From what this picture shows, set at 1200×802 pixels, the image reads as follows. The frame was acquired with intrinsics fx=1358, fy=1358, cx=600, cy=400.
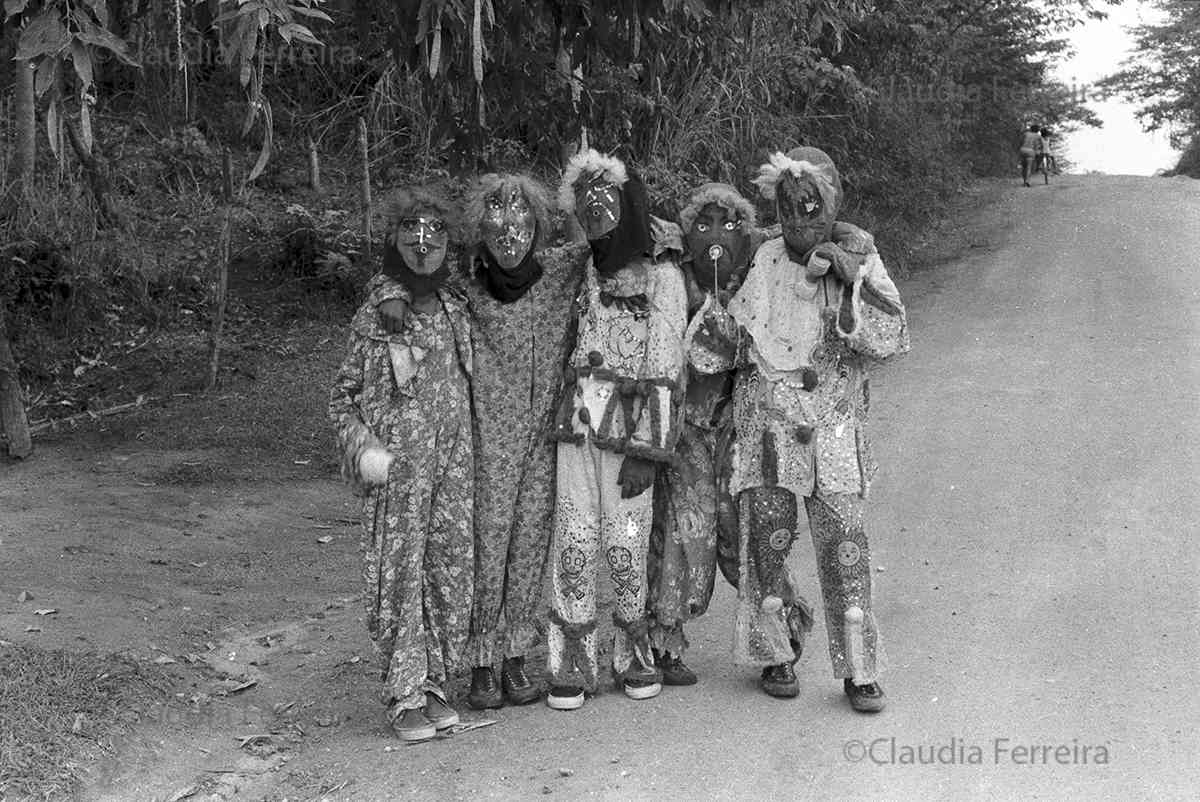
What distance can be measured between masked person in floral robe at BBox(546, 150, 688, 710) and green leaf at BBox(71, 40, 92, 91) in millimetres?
1723

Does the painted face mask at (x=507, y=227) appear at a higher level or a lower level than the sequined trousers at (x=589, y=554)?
higher

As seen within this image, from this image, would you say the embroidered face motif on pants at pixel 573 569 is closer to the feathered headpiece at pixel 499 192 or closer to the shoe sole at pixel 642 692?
the shoe sole at pixel 642 692

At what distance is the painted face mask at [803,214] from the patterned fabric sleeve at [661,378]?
0.45 metres

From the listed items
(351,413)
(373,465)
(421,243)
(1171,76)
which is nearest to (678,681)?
(373,465)

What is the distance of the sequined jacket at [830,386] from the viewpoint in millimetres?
4422

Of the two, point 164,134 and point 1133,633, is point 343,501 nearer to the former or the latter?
point 1133,633

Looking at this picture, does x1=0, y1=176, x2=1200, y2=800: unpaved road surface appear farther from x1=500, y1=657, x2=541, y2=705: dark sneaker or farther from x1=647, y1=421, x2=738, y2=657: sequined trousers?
x1=647, y1=421, x2=738, y2=657: sequined trousers

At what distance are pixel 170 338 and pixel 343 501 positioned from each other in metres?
3.54

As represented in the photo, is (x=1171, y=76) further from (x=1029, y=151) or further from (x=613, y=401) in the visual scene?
(x=613, y=401)

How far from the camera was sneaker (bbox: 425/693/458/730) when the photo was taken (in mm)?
4539

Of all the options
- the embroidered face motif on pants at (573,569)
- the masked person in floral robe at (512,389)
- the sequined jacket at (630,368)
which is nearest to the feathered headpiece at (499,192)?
the masked person in floral robe at (512,389)

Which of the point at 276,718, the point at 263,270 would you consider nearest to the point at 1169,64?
the point at 263,270

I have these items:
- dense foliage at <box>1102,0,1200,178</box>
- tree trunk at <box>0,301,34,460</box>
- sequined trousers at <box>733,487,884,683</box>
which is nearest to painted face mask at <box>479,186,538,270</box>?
sequined trousers at <box>733,487,884,683</box>

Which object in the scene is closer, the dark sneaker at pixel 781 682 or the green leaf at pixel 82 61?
the green leaf at pixel 82 61
